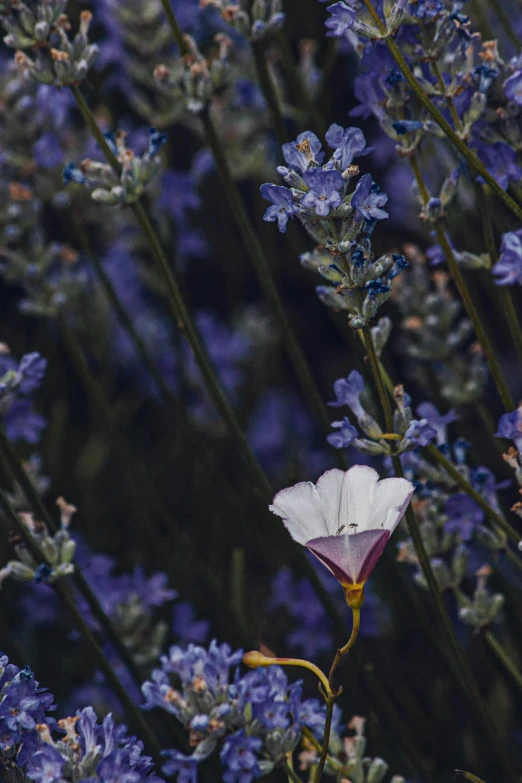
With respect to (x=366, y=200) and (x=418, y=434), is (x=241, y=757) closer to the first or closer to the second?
(x=418, y=434)

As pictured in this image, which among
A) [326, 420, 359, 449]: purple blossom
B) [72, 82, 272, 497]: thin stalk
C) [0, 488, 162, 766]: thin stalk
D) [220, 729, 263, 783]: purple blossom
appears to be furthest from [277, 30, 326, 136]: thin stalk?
[220, 729, 263, 783]: purple blossom

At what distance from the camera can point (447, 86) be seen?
131 centimetres

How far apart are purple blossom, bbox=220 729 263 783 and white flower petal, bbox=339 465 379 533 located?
31 cm

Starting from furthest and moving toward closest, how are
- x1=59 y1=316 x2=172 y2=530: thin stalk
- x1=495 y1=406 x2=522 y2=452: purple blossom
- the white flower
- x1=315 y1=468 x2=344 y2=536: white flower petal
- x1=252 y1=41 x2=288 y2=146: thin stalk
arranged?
x1=59 y1=316 x2=172 y2=530: thin stalk → x1=252 y1=41 x2=288 y2=146: thin stalk → x1=495 y1=406 x2=522 y2=452: purple blossom → x1=315 y1=468 x2=344 y2=536: white flower petal → the white flower

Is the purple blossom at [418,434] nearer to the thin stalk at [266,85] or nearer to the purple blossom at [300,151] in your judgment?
the purple blossom at [300,151]

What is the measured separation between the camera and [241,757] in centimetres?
114

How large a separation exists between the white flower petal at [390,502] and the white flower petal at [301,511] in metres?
0.06

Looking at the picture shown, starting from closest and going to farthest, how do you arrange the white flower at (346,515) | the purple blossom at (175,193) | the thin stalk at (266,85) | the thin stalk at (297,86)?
the white flower at (346,515)
the thin stalk at (266,85)
the thin stalk at (297,86)
the purple blossom at (175,193)

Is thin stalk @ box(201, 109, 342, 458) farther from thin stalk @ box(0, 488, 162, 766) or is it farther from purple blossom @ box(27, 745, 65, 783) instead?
purple blossom @ box(27, 745, 65, 783)

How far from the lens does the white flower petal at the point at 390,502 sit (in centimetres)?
97

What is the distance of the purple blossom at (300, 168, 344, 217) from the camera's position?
1.03m

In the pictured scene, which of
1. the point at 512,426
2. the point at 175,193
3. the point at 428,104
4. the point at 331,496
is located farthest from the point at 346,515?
the point at 175,193

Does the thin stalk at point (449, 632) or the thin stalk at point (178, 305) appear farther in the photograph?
the thin stalk at point (178, 305)

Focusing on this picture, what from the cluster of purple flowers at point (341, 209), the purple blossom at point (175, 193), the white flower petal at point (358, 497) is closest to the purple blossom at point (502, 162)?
the cluster of purple flowers at point (341, 209)
